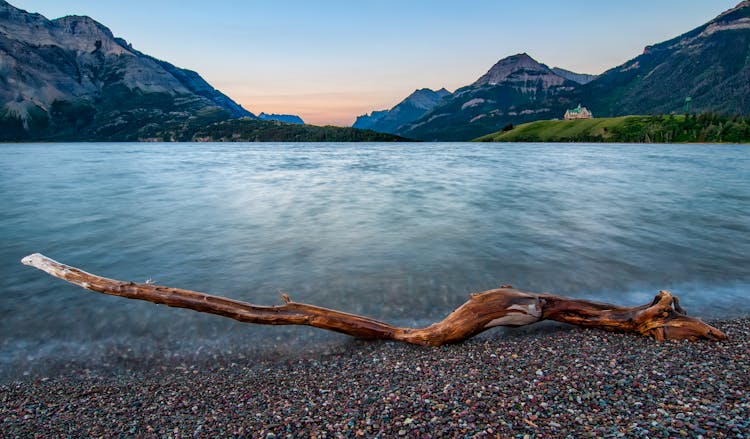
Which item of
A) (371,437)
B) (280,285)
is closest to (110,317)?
(280,285)

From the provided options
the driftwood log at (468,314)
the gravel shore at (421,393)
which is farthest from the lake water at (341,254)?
the gravel shore at (421,393)

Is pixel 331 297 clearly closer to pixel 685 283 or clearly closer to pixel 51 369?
pixel 51 369

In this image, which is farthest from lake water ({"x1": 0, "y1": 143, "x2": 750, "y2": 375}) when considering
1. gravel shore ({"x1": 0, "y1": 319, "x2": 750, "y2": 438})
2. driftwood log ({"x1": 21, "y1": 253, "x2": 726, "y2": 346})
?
gravel shore ({"x1": 0, "y1": 319, "x2": 750, "y2": 438})

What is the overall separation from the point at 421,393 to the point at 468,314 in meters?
2.72

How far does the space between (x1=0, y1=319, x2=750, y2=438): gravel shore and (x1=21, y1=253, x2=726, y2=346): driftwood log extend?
13.2 inches

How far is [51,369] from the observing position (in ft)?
25.1

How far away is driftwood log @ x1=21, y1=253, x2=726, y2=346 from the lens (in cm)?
805

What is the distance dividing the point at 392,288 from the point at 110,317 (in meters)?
7.95

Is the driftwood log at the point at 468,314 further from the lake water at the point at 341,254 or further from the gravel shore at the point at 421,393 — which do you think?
the lake water at the point at 341,254

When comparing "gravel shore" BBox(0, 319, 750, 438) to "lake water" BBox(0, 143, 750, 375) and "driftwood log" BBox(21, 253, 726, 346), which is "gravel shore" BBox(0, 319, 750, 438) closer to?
"driftwood log" BBox(21, 253, 726, 346)

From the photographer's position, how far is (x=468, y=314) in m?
8.26

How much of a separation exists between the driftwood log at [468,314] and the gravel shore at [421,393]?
0.33 metres

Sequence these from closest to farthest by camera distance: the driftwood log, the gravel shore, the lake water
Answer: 1. the gravel shore
2. the driftwood log
3. the lake water

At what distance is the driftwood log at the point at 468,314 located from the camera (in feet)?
26.4
